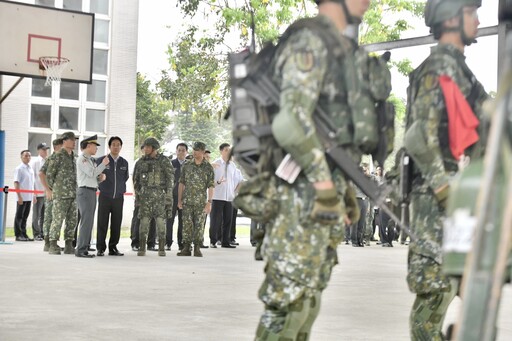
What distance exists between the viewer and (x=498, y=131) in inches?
77.1

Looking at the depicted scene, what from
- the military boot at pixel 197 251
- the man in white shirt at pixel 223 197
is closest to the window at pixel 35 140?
the man in white shirt at pixel 223 197

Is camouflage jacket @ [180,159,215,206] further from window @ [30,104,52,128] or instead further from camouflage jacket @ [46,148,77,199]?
window @ [30,104,52,128]


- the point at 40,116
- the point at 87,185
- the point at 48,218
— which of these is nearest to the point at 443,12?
the point at 87,185

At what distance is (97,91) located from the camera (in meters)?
28.4

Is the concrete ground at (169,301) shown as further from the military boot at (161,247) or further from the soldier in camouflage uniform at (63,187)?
the military boot at (161,247)

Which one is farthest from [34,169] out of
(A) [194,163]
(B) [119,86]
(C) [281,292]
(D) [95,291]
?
(C) [281,292]

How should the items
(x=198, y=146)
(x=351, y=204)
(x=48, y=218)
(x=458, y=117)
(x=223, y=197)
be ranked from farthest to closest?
(x=223, y=197)
(x=48, y=218)
(x=198, y=146)
(x=458, y=117)
(x=351, y=204)

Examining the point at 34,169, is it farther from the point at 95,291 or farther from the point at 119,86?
the point at 95,291

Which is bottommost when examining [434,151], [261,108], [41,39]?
[434,151]

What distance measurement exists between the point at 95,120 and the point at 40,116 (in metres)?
1.68

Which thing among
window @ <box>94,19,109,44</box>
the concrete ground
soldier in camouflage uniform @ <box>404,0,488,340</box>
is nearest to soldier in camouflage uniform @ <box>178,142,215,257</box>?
the concrete ground

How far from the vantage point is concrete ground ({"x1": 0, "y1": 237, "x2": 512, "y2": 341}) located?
699 centimetres

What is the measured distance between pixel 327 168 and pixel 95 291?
607 cm

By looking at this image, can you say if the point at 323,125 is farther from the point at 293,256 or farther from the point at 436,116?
the point at 436,116
